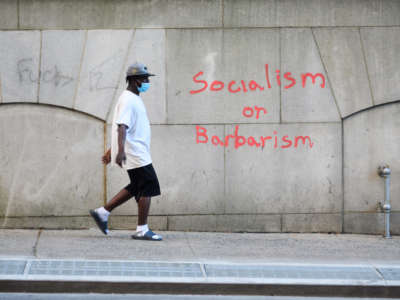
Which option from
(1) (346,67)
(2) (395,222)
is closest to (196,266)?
(2) (395,222)

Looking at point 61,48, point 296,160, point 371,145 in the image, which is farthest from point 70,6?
point 371,145

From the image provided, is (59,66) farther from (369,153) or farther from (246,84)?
(369,153)

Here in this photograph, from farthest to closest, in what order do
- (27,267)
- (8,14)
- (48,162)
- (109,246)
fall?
(48,162)
(8,14)
(109,246)
(27,267)

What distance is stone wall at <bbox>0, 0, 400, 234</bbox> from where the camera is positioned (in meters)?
8.10

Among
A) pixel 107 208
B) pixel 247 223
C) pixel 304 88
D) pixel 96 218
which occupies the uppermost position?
pixel 304 88

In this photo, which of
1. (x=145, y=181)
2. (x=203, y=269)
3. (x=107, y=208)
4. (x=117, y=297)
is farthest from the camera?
(x=107, y=208)

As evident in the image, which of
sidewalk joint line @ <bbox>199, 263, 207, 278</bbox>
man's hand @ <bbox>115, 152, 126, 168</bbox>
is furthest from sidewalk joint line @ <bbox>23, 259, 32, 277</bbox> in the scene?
sidewalk joint line @ <bbox>199, 263, 207, 278</bbox>

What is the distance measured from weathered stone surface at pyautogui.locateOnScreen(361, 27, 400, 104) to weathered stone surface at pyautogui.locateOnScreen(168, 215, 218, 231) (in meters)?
2.52

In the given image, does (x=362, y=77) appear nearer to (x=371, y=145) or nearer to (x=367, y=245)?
(x=371, y=145)

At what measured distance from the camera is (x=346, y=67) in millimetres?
8273

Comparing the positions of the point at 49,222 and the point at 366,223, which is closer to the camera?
the point at 49,222

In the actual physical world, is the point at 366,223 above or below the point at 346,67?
below

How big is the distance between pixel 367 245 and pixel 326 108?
1.73 metres

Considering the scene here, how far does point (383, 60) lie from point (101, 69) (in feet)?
11.1
